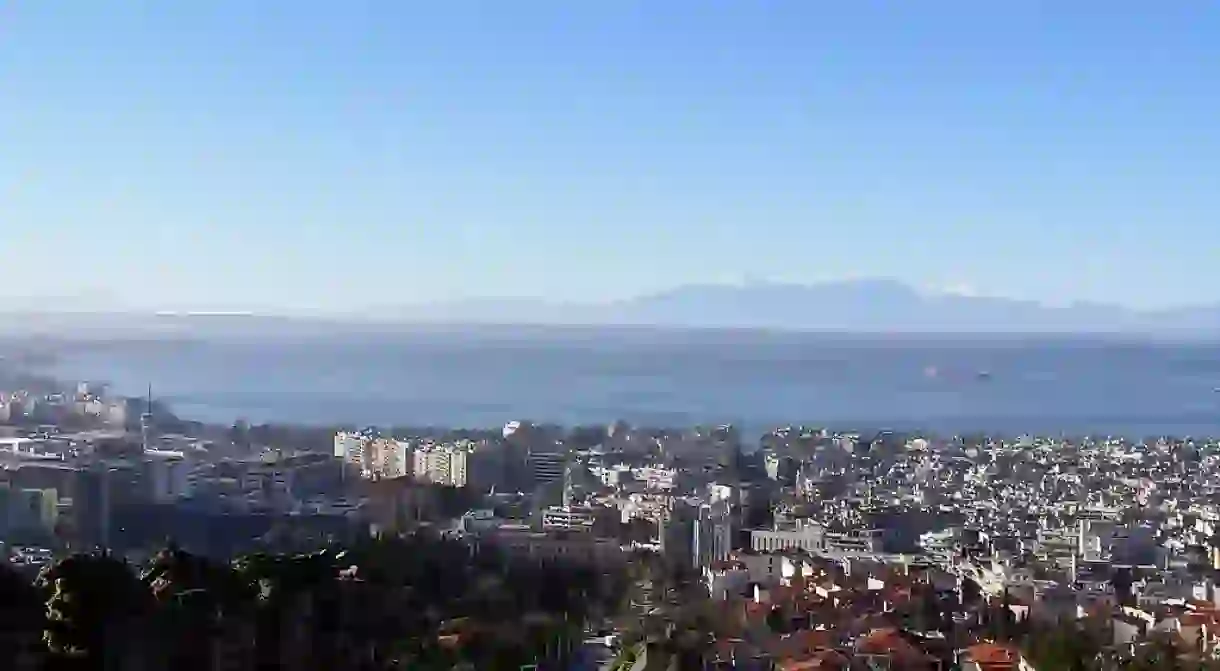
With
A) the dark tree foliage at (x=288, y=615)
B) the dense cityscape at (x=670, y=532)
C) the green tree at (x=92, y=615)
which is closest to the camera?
the green tree at (x=92, y=615)

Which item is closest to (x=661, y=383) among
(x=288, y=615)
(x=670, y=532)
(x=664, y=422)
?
(x=664, y=422)

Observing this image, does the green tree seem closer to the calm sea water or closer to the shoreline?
the shoreline

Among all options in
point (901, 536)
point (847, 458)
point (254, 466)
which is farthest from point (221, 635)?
point (847, 458)

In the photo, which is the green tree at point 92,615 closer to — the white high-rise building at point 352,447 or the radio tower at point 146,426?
the radio tower at point 146,426

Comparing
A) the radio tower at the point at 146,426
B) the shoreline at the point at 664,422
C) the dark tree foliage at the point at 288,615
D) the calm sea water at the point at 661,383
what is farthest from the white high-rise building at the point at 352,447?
the dark tree foliage at the point at 288,615

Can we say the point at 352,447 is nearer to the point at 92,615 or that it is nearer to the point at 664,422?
the point at 664,422

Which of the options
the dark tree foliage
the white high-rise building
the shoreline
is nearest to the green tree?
the dark tree foliage
